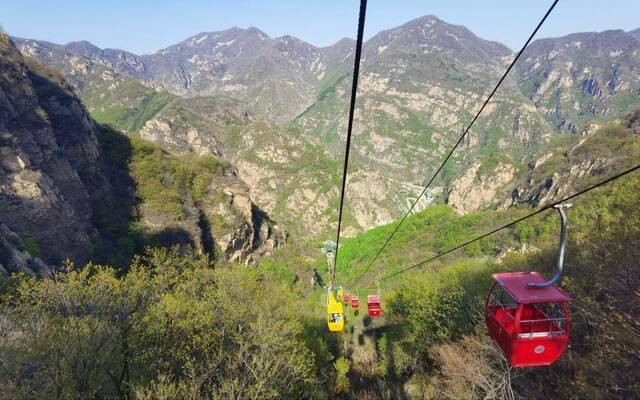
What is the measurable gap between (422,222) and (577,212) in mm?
87966

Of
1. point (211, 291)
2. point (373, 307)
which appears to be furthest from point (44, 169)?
point (373, 307)

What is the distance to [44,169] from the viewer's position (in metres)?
55.4

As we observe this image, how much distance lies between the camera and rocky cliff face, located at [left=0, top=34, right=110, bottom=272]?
44906 mm

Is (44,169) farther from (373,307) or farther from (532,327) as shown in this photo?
(532,327)

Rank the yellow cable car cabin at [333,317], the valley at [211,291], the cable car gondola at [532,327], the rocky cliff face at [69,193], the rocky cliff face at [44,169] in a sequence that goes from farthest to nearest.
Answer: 1. the rocky cliff face at [69,193]
2. the rocky cliff face at [44,169]
3. the yellow cable car cabin at [333,317]
4. the valley at [211,291]
5. the cable car gondola at [532,327]

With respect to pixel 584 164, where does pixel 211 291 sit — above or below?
above

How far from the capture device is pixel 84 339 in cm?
2005

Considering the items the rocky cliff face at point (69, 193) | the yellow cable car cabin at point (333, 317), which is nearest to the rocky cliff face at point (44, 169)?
the rocky cliff face at point (69, 193)

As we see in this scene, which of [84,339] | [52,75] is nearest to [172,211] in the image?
[52,75]

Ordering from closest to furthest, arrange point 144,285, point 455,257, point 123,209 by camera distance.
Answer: point 144,285, point 123,209, point 455,257

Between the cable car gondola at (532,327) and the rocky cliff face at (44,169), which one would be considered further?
the rocky cliff face at (44,169)

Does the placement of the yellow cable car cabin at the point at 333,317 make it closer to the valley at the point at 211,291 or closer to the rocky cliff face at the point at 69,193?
the valley at the point at 211,291

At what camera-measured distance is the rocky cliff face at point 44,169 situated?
44.9 metres

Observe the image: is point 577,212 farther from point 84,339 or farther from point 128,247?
point 128,247
